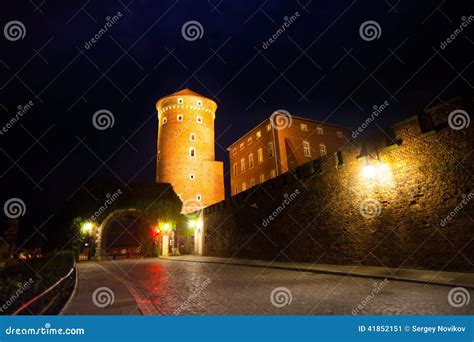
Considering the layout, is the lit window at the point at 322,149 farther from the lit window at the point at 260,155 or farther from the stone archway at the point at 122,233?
the stone archway at the point at 122,233

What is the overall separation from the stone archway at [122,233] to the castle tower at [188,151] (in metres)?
7.51

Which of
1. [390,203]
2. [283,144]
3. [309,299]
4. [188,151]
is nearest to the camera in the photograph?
[309,299]

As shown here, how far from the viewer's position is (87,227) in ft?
84.5

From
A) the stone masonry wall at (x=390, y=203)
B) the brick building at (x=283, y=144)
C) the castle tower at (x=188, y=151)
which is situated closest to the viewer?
the stone masonry wall at (x=390, y=203)

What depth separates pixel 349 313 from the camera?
4922 millimetres

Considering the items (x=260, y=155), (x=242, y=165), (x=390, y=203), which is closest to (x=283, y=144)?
(x=260, y=155)

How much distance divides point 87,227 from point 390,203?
24.9 metres

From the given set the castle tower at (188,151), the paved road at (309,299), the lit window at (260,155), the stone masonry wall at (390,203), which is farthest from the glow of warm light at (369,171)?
the castle tower at (188,151)

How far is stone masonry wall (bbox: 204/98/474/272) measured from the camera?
9.02 metres

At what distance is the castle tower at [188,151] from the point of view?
37469 mm

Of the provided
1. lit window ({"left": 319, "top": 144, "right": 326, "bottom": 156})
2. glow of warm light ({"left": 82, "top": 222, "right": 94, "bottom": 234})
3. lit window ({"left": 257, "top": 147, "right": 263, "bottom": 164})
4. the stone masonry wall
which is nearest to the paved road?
the stone masonry wall

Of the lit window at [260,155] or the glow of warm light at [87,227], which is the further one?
the lit window at [260,155]

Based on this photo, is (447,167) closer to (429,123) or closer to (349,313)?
(429,123)

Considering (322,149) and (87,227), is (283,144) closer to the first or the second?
(322,149)
